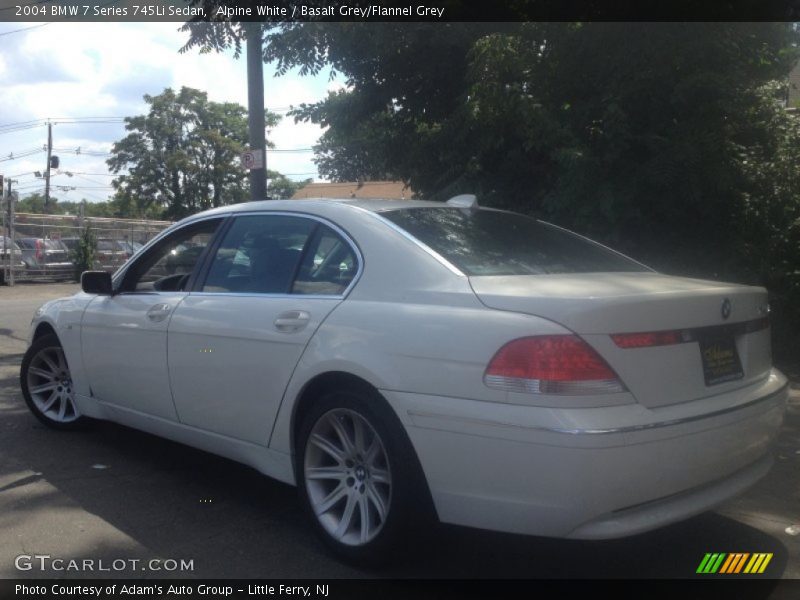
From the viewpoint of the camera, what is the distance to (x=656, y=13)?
7.09m

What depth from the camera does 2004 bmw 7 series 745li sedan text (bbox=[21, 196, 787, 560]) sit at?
3018 millimetres

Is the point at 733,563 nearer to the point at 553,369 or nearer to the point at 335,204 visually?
the point at 553,369

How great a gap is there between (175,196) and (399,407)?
40670 millimetres

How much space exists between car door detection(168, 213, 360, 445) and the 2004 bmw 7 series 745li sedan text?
0.04 feet

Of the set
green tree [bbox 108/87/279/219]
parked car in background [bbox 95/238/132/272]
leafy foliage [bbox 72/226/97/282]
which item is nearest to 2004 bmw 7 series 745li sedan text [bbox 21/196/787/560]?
leafy foliage [bbox 72/226/97/282]

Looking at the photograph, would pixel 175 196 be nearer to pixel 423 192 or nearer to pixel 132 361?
pixel 423 192

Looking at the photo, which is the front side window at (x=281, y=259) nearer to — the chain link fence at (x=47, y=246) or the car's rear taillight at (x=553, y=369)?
the car's rear taillight at (x=553, y=369)

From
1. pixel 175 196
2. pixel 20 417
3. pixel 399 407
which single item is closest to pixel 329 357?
pixel 399 407

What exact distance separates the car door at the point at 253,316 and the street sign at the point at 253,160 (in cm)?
665

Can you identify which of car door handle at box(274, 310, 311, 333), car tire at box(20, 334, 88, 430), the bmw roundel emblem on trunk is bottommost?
car tire at box(20, 334, 88, 430)

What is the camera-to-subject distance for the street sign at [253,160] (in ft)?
36.6

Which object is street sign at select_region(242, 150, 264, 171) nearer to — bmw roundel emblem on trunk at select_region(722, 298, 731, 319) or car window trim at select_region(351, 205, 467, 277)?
car window trim at select_region(351, 205, 467, 277)

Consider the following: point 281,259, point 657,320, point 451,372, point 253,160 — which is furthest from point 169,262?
point 253,160

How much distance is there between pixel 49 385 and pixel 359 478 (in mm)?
3218
